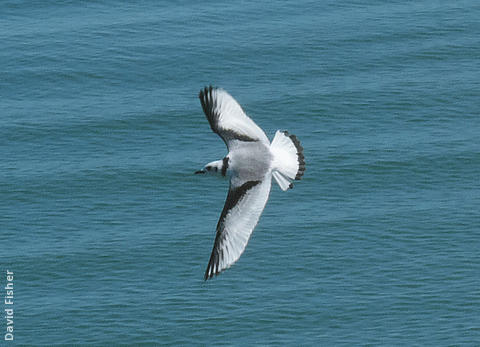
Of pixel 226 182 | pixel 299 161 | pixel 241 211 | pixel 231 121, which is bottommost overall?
pixel 226 182

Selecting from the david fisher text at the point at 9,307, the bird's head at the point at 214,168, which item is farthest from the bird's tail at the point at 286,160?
the david fisher text at the point at 9,307

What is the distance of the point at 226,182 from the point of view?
4227 inches

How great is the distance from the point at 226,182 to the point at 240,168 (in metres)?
79.4

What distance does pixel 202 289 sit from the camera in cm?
8369

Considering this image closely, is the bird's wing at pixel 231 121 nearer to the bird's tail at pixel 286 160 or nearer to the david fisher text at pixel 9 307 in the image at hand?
the bird's tail at pixel 286 160

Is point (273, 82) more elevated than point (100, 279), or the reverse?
point (273, 82)

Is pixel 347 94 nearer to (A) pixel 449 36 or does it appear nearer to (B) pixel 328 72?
(B) pixel 328 72

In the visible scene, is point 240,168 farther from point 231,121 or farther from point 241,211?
point 231,121

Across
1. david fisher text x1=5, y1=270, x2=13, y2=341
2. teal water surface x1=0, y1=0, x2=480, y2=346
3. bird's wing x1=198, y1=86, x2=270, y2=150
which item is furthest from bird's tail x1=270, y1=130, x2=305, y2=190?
david fisher text x1=5, y1=270, x2=13, y2=341

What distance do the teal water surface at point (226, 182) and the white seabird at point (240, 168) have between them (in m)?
49.0

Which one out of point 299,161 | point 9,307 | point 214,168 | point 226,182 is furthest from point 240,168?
point 226,182

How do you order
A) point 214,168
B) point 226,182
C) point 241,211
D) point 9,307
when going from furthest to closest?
point 226,182
point 9,307
point 241,211
point 214,168

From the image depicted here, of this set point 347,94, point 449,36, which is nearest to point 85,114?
point 347,94

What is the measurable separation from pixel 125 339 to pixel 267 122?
31847mm
